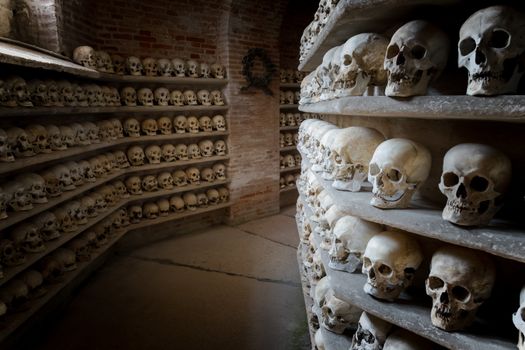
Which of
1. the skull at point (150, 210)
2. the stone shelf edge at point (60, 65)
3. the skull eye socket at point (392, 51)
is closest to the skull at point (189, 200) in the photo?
the skull at point (150, 210)

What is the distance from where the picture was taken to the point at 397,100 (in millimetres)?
1446

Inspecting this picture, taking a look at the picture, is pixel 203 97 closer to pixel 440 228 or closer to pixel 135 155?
pixel 135 155

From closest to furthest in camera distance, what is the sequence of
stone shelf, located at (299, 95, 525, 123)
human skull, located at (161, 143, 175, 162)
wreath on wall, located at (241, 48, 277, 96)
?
stone shelf, located at (299, 95, 525, 123) < human skull, located at (161, 143, 175, 162) < wreath on wall, located at (241, 48, 277, 96)

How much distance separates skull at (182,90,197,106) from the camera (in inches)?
211

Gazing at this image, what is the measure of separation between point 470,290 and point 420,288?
1.40 ft

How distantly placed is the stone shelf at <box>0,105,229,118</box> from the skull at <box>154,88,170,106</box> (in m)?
0.10

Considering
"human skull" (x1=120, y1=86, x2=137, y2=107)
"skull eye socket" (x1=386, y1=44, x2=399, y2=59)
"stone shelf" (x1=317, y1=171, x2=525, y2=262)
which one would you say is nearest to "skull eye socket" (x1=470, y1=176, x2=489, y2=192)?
"stone shelf" (x1=317, y1=171, x2=525, y2=262)

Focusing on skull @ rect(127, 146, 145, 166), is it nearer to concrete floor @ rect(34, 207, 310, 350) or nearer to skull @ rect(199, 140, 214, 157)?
skull @ rect(199, 140, 214, 157)

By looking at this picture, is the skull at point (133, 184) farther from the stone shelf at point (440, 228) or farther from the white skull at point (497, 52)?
the white skull at point (497, 52)

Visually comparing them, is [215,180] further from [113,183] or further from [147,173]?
[113,183]

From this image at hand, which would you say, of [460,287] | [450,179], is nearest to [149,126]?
[450,179]

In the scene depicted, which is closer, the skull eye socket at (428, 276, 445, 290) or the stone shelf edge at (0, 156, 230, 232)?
the skull eye socket at (428, 276, 445, 290)

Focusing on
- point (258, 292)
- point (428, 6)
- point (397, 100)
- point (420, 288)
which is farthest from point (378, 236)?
point (258, 292)

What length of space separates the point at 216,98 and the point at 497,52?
189 inches
